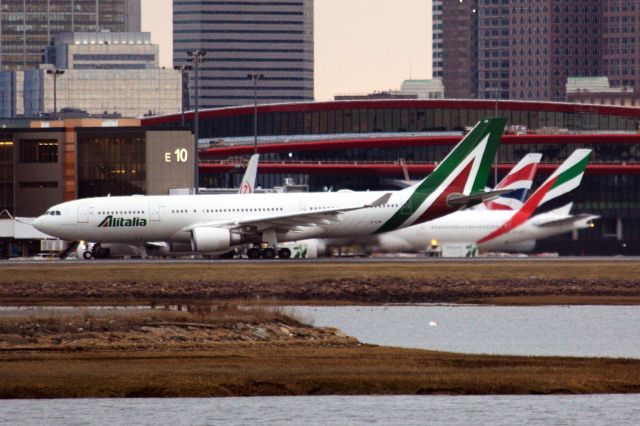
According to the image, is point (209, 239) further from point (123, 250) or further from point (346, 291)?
point (346, 291)

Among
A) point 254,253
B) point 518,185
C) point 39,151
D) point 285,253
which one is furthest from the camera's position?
point 39,151

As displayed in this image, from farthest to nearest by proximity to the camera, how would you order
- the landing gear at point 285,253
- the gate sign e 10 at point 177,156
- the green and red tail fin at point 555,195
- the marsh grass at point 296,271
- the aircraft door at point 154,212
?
the gate sign e 10 at point 177,156, the green and red tail fin at point 555,195, the landing gear at point 285,253, the aircraft door at point 154,212, the marsh grass at point 296,271

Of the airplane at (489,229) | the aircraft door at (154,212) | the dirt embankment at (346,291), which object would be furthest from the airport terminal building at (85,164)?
the dirt embankment at (346,291)

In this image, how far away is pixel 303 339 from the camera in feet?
155

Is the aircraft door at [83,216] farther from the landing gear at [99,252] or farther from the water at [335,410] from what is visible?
the water at [335,410]

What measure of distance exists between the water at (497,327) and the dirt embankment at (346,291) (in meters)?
3.34

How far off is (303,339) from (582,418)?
43.3ft

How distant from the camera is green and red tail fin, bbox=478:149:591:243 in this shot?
95750 millimetres

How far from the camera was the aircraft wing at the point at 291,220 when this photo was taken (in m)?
84.6

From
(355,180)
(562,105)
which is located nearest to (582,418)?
(355,180)

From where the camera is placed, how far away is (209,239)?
3310 inches

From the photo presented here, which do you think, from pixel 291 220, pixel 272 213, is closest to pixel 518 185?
pixel 272 213

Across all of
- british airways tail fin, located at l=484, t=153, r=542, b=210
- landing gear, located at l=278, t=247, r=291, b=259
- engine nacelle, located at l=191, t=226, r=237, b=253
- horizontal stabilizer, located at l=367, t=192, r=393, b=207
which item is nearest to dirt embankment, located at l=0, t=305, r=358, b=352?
engine nacelle, located at l=191, t=226, r=237, b=253

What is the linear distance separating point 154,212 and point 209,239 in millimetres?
3430
